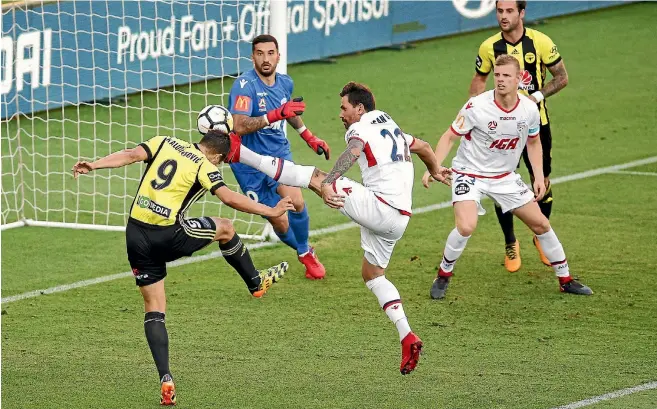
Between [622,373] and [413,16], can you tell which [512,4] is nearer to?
[622,373]

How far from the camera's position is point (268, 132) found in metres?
10.5

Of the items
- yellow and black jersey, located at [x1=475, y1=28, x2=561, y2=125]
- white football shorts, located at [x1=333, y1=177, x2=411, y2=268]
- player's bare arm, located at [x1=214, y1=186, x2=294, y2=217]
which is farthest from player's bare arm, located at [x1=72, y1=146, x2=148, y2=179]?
yellow and black jersey, located at [x1=475, y1=28, x2=561, y2=125]

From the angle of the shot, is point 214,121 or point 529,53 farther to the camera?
point 529,53

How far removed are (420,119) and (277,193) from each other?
22.7 feet

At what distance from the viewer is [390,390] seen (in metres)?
7.87

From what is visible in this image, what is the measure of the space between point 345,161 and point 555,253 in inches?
104

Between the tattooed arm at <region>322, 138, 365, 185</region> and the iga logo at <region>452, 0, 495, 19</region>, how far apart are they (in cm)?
1538

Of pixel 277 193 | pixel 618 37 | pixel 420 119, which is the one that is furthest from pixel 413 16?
pixel 277 193

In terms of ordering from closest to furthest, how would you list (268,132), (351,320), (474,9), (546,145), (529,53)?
(351,320)
(268,132)
(529,53)
(546,145)
(474,9)

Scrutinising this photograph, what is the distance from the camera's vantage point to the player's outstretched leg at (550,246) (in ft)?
32.6

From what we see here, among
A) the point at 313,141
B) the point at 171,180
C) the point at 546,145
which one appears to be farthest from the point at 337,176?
the point at 546,145

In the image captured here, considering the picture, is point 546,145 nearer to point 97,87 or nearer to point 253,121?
point 253,121

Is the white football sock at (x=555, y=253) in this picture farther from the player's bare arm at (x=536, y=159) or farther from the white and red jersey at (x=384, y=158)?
the white and red jersey at (x=384, y=158)

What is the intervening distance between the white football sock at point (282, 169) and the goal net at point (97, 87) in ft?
14.1
